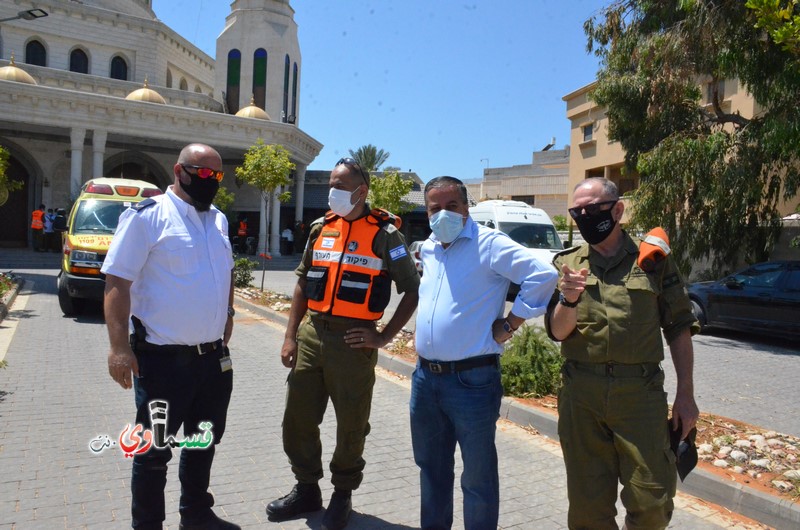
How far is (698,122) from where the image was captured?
46.0 ft

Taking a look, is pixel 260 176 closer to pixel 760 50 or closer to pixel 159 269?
pixel 760 50

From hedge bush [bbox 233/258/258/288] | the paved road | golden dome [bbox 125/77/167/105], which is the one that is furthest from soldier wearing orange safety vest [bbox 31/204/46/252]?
the paved road

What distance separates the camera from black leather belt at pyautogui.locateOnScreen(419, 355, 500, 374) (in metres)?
3.10

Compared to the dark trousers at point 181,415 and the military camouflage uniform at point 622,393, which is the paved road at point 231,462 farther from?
the military camouflage uniform at point 622,393

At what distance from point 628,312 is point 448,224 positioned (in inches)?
38.7

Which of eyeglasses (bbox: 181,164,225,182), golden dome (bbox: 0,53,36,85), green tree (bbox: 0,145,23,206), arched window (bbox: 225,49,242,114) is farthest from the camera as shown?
arched window (bbox: 225,49,242,114)

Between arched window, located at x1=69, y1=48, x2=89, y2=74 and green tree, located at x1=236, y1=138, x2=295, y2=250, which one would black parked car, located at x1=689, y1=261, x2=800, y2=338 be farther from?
arched window, located at x1=69, y1=48, x2=89, y2=74

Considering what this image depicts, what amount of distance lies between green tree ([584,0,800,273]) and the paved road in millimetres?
8401

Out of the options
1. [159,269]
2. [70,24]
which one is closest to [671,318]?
[159,269]

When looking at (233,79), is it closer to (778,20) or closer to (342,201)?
(778,20)

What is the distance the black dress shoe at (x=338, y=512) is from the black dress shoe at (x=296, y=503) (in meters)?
0.20

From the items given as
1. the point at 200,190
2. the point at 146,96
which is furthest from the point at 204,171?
the point at 146,96

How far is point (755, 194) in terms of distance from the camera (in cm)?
1250

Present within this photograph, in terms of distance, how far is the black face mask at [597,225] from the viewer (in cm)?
287
